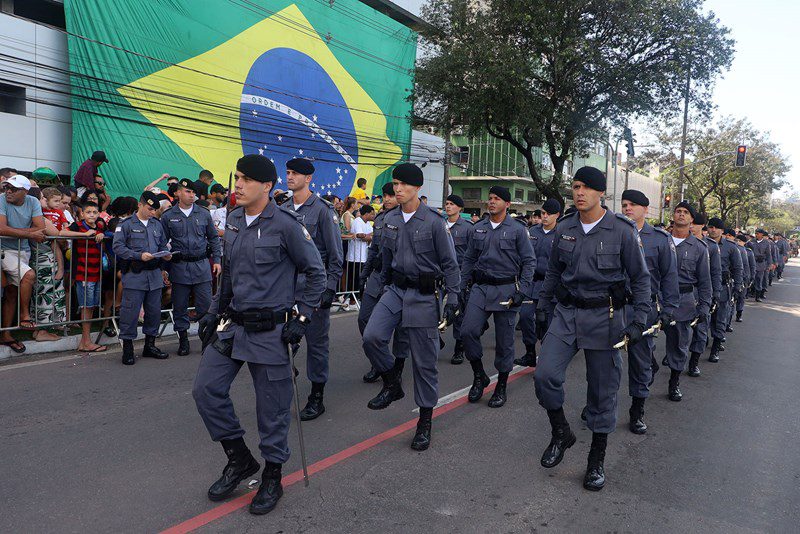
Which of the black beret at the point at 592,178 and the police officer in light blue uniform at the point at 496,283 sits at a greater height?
the black beret at the point at 592,178

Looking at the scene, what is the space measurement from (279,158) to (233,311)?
1706 centimetres

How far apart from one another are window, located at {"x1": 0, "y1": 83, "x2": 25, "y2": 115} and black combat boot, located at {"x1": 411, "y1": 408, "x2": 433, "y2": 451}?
47.4 ft

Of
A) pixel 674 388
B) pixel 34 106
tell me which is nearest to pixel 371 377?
pixel 674 388

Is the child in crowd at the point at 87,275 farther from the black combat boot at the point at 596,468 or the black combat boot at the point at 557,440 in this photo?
the black combat boot at the point at 596,468

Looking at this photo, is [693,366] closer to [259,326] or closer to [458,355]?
[458,355]

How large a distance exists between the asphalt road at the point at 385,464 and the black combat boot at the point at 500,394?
108 mm

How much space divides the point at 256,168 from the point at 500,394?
3288mm

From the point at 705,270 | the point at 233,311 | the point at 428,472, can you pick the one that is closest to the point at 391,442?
the point at 428,472

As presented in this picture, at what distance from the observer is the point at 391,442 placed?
173 inches

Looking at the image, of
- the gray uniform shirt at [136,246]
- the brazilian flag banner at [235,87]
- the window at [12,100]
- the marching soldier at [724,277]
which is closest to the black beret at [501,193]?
the gray uniform shirt at [136,246]

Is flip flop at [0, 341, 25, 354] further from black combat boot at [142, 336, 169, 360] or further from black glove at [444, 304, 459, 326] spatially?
black glove at [444, 304, 459, 326]

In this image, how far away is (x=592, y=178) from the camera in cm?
396

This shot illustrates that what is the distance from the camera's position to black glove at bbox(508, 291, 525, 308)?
5.52 metres

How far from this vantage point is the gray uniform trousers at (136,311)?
21.2 feet
